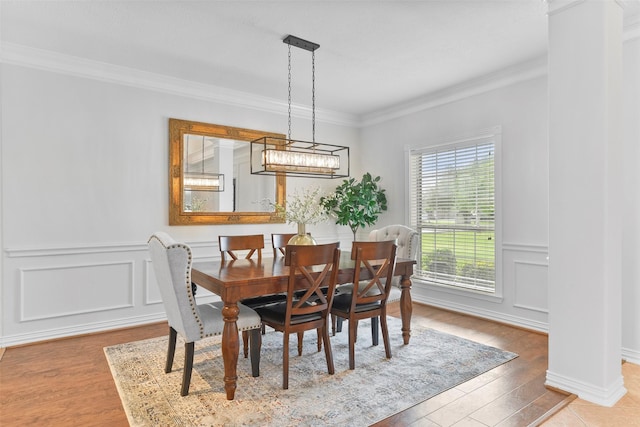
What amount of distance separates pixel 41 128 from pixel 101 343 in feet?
7.02

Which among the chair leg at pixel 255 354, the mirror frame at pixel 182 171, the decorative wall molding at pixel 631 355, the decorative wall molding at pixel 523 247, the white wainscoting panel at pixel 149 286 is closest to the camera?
the chair leg at pixel 255 354

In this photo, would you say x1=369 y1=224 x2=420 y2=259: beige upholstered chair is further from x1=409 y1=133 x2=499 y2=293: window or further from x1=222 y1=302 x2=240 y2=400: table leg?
x1=222 y1=302 x2=240 y2=400: table leg

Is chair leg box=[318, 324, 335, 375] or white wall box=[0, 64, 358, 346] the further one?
white wall box=[0, 64, 358, 346]

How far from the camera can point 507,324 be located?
4.10m

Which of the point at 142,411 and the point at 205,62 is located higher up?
the point at 205,62

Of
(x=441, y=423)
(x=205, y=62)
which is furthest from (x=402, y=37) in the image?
(x=441, y=423)

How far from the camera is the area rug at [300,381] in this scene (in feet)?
7.41

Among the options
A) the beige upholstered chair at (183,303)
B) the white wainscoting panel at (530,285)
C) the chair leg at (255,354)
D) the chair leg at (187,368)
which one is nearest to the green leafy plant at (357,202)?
the white wainscoting panel at (530,285)

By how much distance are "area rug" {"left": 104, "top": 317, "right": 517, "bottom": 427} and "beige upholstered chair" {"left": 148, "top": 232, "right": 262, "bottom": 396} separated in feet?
0.88

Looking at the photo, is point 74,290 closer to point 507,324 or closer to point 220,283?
point 220,283

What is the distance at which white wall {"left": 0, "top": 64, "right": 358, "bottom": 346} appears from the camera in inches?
139

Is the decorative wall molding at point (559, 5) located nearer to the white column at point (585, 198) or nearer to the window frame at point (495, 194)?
the white column at point (585, 198)

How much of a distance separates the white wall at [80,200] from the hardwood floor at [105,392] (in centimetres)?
40

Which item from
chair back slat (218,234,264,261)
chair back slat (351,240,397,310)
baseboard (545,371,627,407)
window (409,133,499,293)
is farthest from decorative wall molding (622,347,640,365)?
chair back slat (218,234,264,261)
